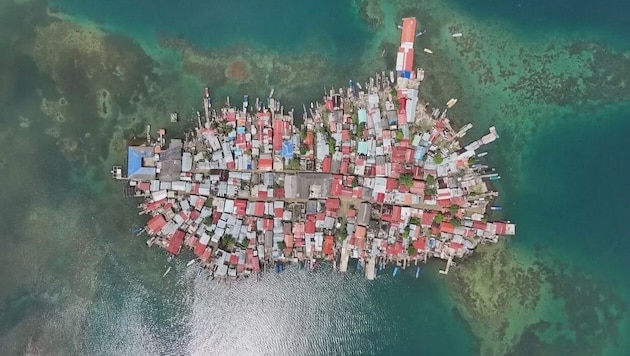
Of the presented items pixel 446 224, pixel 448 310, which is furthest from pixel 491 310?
pixel 446 224

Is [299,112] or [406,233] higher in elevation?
[299,112]

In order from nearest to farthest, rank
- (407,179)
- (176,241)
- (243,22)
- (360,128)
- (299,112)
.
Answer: (407,179)
(360,128)
(176,241)
(299,112)
(243,22)

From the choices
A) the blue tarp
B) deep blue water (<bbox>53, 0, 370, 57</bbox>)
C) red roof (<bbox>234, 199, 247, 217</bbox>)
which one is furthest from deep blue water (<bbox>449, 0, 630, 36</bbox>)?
red roof (<bbox>234, 199, 247, 217</bbox>)

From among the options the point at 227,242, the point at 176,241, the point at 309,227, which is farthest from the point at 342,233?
the point at 176,241

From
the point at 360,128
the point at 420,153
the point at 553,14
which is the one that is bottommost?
the point at 420,153

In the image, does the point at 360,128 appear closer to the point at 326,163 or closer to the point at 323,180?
the point at 326,163

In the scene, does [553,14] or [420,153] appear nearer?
[420,153]

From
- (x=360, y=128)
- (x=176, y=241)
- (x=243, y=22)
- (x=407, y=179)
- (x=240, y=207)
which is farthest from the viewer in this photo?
(x=243, y=22)

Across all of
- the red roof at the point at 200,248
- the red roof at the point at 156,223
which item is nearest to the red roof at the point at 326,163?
the red roof at the point at 200,248
